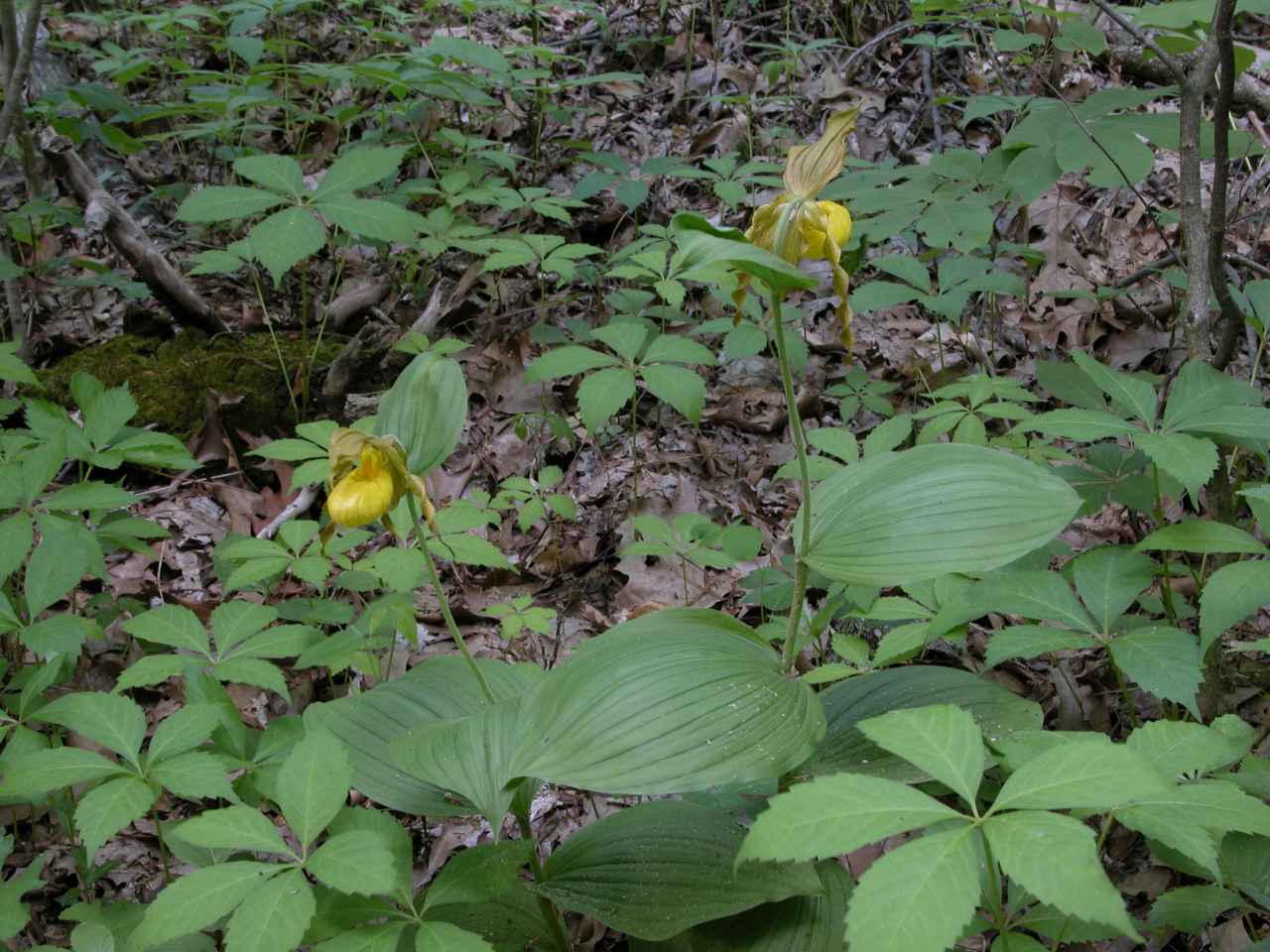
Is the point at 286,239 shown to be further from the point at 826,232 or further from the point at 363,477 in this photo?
the point at 826,232

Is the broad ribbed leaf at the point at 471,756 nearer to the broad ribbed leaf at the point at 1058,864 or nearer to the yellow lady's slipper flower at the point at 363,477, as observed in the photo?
the yellow lady's slipper flower at the point at 363,477

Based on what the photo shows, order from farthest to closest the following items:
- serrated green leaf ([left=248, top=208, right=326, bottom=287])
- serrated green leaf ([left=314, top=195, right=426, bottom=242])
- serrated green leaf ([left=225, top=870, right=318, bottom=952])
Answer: serrated green leaf ([left=314, top=195, right=426, bottom=242])
serrated green leaf ([left=248, top=208, right=326, bottom=287])
serrated green leaf ([left=225, top=870, right=318, bottom=952])

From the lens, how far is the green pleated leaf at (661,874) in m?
1.25

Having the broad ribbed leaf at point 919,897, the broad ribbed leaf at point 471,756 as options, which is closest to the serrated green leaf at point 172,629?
the broad ribbed leaf at point 471,756

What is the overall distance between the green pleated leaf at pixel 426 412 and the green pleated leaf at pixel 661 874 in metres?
0.64

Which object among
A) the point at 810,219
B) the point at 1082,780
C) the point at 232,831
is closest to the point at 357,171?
the point at 810,219

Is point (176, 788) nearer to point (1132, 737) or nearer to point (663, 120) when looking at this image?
point (1132, 737)

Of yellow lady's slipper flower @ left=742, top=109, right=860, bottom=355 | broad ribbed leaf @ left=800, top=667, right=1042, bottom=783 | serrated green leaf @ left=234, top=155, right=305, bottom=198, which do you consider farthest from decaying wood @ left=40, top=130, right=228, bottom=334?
broad ribbed leaf @ left=800, top=667, right=1042, bottom=783

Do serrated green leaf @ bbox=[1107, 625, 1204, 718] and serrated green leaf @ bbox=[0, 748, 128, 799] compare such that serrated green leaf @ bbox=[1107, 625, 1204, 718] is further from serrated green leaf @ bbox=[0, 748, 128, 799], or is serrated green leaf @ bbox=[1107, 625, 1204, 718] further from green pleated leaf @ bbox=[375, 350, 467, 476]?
serrated green leaf @ bbox=[0, 748, 128, 799]

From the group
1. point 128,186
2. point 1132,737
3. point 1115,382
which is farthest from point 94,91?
point 1132,737

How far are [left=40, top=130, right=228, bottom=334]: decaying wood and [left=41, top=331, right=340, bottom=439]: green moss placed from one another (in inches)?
3.9

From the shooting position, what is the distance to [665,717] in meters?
1.21

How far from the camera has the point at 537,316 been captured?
3.53 m

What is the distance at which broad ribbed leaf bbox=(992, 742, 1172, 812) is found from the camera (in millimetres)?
839
